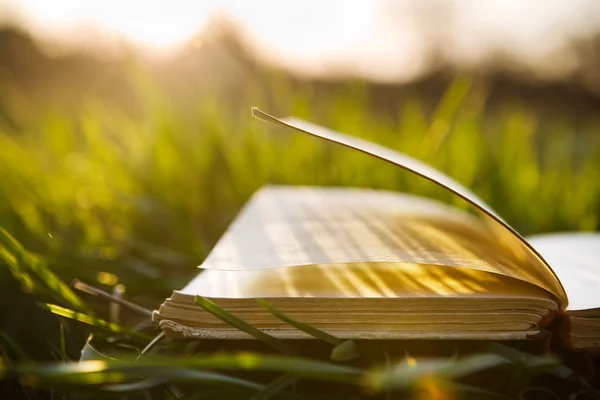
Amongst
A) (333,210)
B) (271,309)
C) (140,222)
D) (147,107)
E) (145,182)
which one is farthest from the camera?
(147,107)

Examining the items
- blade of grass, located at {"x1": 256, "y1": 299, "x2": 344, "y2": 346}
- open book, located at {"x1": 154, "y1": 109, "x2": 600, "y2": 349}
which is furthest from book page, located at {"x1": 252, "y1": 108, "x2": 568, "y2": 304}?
blade of grass, located at {"x1": 256, "y1": 299, "x2": 344, "y2": 346}

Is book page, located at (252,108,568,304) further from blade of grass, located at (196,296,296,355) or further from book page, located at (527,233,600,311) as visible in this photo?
blade of grass, located at (196,296,296,355)

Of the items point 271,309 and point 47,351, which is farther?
point 47,351

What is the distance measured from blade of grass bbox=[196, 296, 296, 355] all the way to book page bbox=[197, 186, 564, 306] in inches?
1.3

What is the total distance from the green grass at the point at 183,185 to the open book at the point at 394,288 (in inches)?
1.4

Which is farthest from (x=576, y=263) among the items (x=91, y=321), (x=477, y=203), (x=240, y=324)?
(x=91, y=321)

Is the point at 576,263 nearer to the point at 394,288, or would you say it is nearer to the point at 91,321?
the point at 394,288

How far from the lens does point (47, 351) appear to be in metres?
0.49

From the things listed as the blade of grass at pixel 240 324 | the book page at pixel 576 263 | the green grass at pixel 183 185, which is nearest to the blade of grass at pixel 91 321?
the green grass at pixel 183 185

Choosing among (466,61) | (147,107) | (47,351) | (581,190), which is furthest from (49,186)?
(466,61)

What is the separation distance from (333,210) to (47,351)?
0.34 m

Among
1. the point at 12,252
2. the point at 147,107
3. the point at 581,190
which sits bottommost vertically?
the point at 581,190

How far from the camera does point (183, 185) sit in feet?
3.26

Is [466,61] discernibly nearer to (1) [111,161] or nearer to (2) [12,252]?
(1) [111,161]
